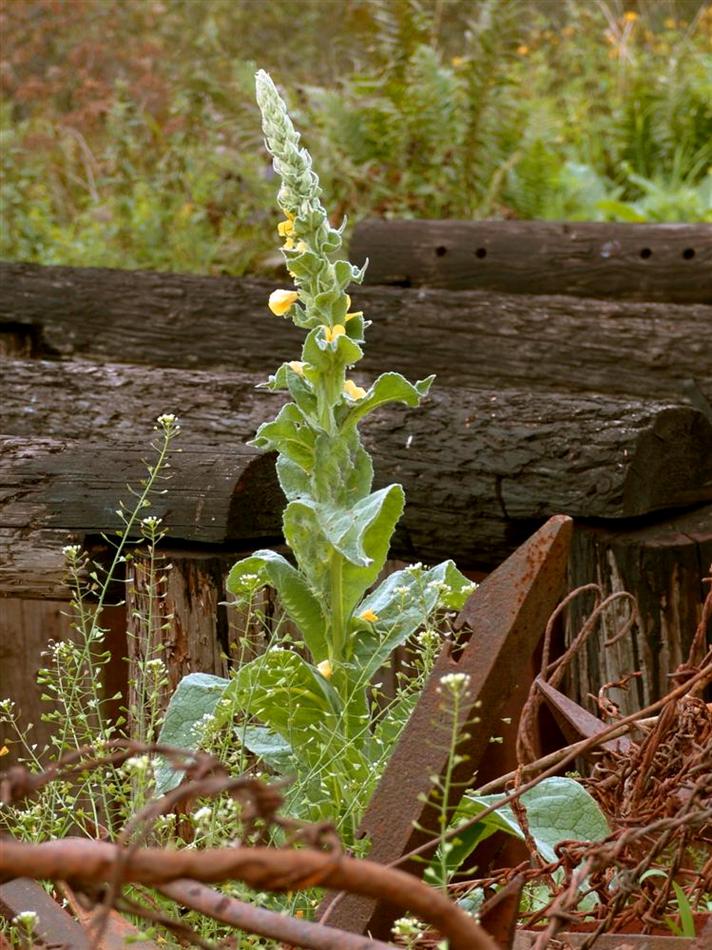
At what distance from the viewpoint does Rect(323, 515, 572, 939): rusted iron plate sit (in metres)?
1.39

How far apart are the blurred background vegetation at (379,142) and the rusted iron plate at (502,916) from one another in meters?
6.13

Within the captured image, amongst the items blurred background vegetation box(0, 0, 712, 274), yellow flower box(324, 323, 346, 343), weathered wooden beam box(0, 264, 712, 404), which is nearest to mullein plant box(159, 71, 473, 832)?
yellow flower box(324, 323, 346, 343)

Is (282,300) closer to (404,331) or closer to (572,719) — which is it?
(572,719)

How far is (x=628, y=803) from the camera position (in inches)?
63.0

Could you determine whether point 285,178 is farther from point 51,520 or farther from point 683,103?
point 683,103

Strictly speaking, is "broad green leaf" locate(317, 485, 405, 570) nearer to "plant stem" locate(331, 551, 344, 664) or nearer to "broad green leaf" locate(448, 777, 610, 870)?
"plant stem" locate(331, 551, 344, 664)

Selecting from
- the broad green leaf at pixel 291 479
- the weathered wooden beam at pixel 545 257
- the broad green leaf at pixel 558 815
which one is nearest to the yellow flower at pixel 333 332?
the broad green leaf at pixel 291 479

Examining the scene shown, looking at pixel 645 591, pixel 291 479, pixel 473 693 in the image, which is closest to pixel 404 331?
pixel 645 591

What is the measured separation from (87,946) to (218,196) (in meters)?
6.84

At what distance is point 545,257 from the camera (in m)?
5.67

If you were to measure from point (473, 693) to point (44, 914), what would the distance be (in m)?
0.49

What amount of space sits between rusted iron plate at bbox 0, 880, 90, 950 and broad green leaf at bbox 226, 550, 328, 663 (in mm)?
699

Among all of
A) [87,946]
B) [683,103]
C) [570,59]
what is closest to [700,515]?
[87,946]

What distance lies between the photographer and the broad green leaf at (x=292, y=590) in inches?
80.2
